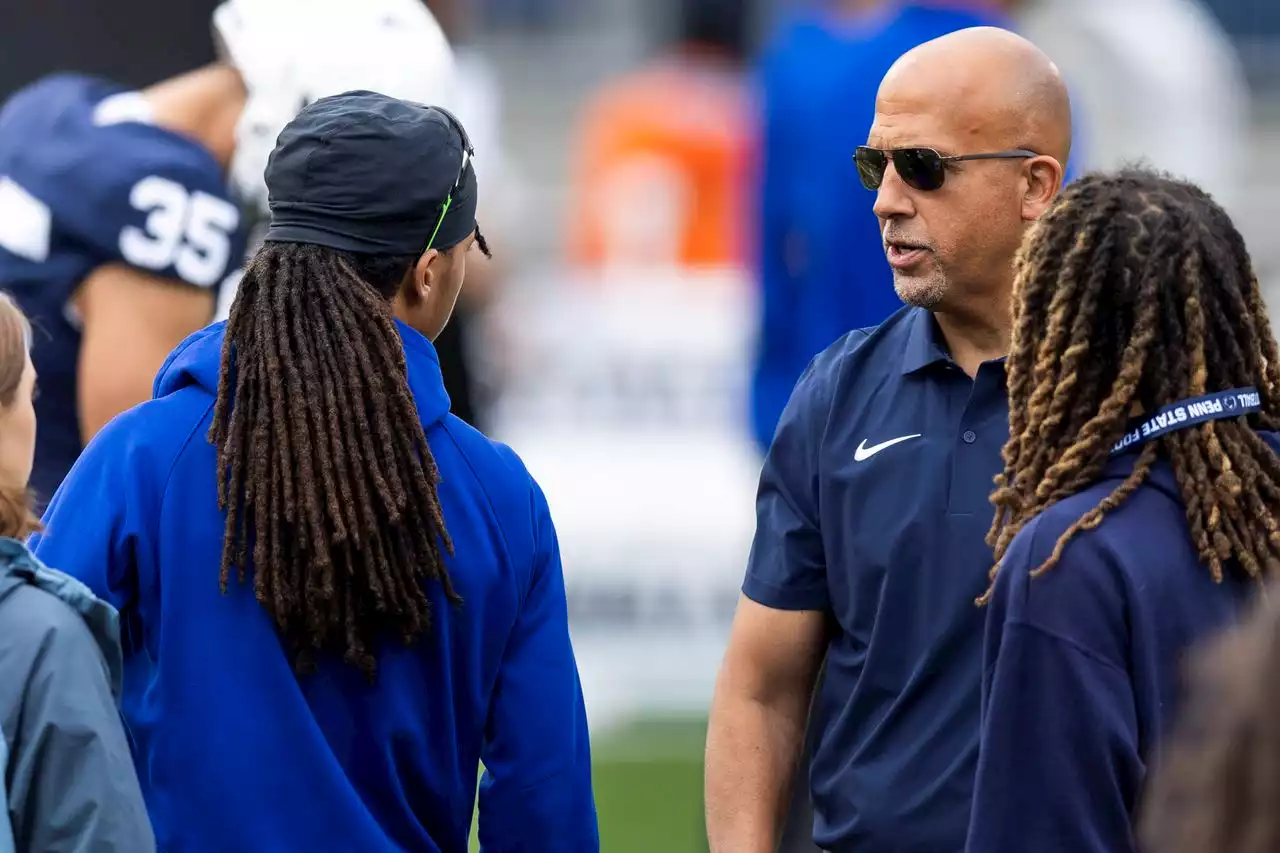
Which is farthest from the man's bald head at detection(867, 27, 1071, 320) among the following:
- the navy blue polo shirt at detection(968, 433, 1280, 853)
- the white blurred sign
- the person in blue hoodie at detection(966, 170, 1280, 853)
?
the white blurred sign

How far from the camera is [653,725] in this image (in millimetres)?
8125

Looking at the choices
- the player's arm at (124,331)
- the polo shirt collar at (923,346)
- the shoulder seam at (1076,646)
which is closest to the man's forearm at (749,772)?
the polo shirt collar at (923,346)

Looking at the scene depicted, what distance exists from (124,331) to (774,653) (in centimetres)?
133

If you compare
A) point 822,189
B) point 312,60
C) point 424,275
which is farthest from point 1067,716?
point 822,189

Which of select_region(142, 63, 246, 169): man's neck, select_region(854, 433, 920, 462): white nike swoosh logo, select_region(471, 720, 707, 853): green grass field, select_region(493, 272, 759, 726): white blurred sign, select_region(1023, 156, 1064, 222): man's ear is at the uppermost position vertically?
select_region(142, 63, 246, 169): man's neck

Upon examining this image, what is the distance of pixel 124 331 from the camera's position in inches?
143

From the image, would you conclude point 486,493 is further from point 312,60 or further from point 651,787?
point 651,787

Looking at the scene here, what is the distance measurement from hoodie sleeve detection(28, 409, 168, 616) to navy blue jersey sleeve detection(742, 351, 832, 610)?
0.89m

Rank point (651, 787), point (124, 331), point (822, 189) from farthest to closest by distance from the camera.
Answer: point (651, 787), point (822, 189), point (124, 331)

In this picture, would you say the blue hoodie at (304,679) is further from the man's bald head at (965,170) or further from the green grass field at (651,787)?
the green grass field at (651,787)

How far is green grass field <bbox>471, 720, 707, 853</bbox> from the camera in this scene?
6.70 m

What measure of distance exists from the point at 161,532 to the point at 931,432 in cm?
103

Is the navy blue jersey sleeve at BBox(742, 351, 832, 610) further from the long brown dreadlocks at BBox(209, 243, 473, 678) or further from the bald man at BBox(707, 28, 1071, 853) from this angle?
the long brown dreadlocks at BBox(209, 243, 473, 678)

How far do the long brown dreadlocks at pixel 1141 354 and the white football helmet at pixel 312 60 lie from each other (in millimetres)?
1655
